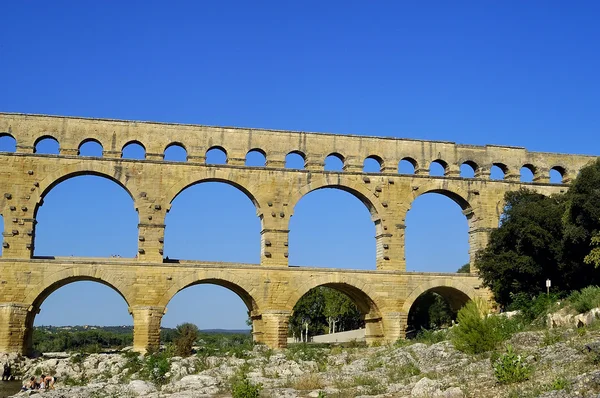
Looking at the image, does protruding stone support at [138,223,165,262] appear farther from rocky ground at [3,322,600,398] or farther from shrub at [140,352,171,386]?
shrub at [140,352,171,386]

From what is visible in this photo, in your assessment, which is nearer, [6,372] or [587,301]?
[587,301]

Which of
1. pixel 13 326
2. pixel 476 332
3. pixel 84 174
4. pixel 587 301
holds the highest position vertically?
pixel 84 174

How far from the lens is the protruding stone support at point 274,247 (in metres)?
29.3

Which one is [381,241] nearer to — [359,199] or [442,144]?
[359,199]

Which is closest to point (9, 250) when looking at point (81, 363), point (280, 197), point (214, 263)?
point (81, 363)

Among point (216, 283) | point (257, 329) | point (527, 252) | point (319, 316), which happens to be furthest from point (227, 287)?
point (319, 316)

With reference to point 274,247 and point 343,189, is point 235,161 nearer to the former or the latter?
point 274,247

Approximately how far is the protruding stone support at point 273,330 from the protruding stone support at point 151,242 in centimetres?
477

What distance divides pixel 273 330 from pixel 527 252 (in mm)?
10402

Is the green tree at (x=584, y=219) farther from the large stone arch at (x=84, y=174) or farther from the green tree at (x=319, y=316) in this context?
the green tree at (x=319, y=316)

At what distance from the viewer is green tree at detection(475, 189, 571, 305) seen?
27.5m

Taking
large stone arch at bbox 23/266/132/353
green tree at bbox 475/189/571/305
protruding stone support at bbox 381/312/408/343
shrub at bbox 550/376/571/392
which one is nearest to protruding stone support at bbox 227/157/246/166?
large stone arch at bbox 23/266/132/353

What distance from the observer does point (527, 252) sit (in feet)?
92.7

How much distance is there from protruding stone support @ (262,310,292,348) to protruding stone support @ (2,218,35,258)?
9410 millimetres
